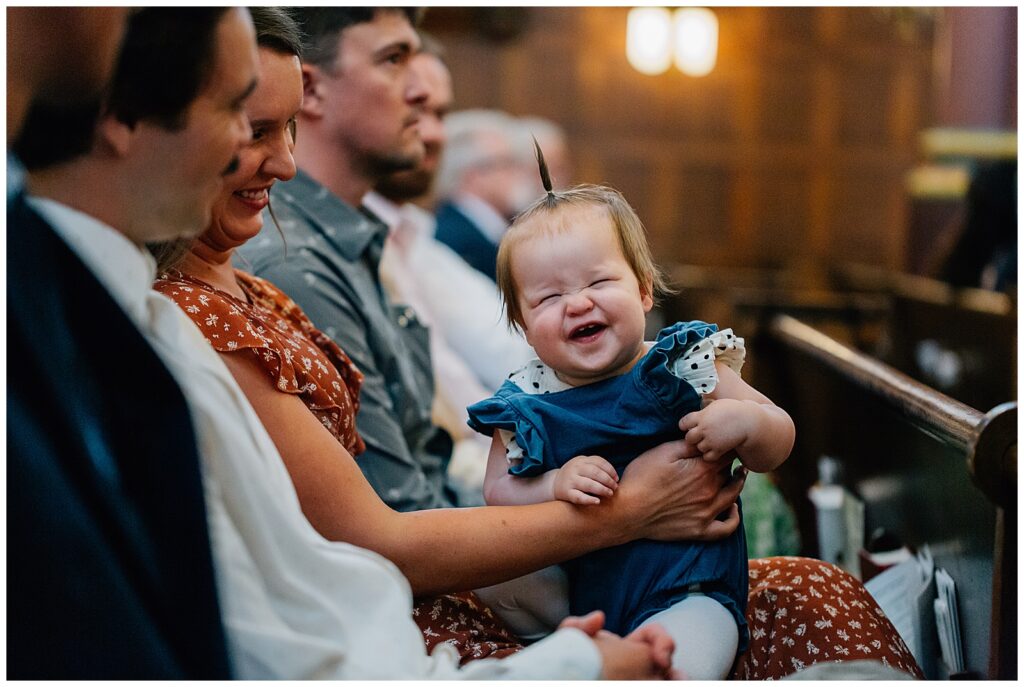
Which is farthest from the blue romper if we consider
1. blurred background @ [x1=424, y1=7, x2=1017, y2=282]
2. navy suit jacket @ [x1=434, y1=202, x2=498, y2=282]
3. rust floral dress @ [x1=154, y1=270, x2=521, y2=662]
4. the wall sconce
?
the wall sconce

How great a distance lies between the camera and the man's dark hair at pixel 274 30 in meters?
1.46

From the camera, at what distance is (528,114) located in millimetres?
9602

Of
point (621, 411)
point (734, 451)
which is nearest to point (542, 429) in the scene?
point (621, 411)

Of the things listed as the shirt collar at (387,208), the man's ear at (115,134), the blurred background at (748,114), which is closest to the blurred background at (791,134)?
the blurred background at (748,114)

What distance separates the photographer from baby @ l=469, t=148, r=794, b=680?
4.63ft

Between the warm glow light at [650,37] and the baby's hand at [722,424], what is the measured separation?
817 centimetres

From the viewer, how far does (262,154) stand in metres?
1.49

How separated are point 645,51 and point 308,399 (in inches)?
330

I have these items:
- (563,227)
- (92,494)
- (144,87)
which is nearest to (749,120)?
(563,227)

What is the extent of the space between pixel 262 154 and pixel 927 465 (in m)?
1.33

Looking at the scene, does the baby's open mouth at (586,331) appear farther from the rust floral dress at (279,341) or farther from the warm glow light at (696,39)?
the warm glow light at (696,39)

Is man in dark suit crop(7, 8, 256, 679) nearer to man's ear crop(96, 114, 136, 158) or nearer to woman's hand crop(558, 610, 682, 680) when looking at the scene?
man's ear crop(96, 114, 136, 158)

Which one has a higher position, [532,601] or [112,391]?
[112,391]

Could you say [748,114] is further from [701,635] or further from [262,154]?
[701,635]
